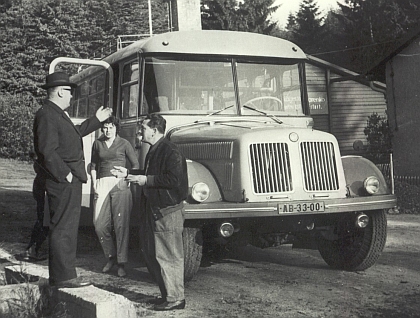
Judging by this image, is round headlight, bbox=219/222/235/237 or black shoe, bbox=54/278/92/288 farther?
round headlight, bbox=219/222/235/237

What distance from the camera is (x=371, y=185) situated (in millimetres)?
7145

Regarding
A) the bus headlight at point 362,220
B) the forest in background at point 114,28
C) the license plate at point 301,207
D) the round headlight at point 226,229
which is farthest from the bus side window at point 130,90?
the forest in background at point 114,28

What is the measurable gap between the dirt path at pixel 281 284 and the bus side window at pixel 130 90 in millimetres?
1914

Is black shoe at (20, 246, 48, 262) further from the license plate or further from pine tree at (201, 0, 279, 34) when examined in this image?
pine tree at (201, 0, 279, 34)

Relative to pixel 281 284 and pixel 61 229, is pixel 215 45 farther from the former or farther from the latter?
pixel 61 229

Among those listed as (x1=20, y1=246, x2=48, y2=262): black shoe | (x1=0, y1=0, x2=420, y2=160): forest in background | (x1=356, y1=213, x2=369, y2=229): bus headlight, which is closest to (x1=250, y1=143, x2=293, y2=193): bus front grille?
(x1=356, y1=213, x2=369, y2=229): bus headlight

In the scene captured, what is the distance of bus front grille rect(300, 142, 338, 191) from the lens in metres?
6.81

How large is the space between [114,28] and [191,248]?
39634 mm

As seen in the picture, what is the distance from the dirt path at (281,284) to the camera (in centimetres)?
572

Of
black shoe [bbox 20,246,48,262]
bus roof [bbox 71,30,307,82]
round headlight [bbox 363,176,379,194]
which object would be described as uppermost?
bus roof [bbox 71,30,307,82]

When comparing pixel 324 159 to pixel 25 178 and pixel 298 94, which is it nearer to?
pixel 298 94

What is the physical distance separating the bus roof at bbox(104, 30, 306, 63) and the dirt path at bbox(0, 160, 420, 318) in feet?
8.53

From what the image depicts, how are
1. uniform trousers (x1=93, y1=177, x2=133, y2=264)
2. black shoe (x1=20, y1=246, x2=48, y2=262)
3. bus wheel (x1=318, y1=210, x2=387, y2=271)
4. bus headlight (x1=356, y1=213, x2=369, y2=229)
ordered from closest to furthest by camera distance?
bus headlight (x1=356, y1=213, x2=369, y2=229) < bus wheel (x1=318, y1=210, x2=387, y2=271) < uniform trousers (x1=93, y1=177, x2=133, y2=264) < black shoe (x1=20, y1=246, x2=48, y2=262)

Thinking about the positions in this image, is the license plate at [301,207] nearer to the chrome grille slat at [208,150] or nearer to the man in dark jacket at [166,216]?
the chrome grille slat at [208,150]
